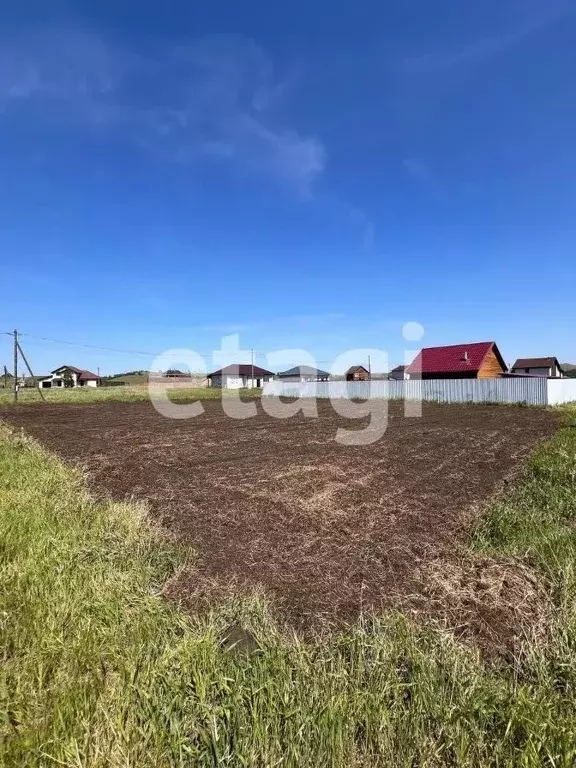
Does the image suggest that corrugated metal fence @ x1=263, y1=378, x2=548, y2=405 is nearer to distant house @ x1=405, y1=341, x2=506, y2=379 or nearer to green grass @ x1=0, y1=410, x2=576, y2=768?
distant house @ x1=405, y1=341, x2=506, y2=379

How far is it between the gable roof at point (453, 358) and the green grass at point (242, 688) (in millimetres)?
26625

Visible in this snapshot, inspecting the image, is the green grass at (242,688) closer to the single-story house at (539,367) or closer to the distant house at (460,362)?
the distant house at (460,362)

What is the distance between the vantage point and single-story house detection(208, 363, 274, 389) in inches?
2409

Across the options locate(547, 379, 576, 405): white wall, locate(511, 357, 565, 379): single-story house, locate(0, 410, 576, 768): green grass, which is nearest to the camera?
locate(0, 410, 576, 768): green grass

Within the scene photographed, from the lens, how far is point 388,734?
1.68 meters

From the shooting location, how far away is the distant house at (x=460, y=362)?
2724 cm

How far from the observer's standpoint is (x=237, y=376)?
62031mm

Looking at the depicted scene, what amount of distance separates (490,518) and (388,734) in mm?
2983

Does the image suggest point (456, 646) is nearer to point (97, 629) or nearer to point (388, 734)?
point (388, 734)

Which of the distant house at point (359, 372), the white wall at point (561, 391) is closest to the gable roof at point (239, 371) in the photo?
the distant house at point (359, 372)

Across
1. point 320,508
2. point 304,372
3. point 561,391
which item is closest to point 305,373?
A: point 304,372

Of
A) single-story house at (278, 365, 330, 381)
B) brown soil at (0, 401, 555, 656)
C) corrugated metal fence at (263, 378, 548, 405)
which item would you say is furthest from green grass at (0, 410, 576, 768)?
single-story house at (278, 365, 330, 381)

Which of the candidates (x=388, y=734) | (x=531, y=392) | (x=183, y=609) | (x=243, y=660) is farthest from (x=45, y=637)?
(x=531, y=392)

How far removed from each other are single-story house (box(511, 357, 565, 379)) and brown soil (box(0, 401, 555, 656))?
5220 centimetres
